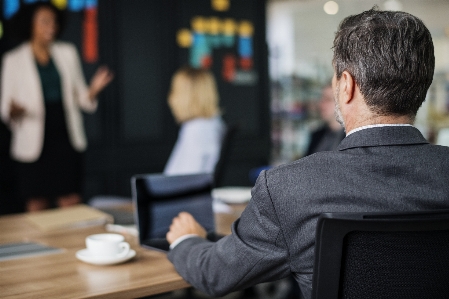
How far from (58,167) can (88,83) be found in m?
0.91

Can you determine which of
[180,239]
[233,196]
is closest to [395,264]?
[180,239]

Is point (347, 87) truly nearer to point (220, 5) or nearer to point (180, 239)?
point (180, 239)

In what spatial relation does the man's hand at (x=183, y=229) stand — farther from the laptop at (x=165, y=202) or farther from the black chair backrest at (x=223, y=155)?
the black chair backrest at (x=223, y=155)

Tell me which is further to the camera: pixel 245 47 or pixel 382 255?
pixel 245 47

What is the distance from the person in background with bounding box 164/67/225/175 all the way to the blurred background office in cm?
155

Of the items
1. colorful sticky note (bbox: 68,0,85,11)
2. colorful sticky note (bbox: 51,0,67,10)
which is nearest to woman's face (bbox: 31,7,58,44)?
colorful sticky note (bbox: 51,0,67,10)

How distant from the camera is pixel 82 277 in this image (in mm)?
1368

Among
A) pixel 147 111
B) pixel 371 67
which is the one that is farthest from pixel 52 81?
pixel 371 67

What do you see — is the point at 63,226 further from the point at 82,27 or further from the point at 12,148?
the point at 82,27

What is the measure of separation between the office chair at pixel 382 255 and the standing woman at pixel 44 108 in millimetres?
3558

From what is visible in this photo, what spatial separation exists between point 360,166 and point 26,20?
12.6 feet

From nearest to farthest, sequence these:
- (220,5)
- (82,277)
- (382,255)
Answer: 1. (382,255)
2. (82,277)
3. (220,5)

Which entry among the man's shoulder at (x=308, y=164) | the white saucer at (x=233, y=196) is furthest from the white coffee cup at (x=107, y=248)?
the white saucer at (x=233, y=196)

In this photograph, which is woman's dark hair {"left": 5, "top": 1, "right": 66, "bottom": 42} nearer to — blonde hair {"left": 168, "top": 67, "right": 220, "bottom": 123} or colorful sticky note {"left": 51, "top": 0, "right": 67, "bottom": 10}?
colorful sticky note {"left": 51, "top": 0, "right": 67, "bottom": 10}
